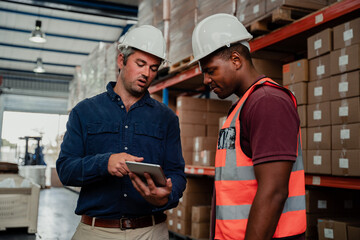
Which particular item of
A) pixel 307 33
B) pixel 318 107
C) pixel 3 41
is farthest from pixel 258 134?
pixel 3 41

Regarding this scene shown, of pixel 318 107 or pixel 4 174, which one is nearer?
pixel 318 107

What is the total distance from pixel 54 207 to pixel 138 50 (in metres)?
8.39

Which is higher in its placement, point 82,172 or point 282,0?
point 282,0

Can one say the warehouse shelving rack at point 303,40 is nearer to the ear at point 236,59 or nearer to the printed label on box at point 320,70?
the printed label on box at point 320,70

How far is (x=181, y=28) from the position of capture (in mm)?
5246

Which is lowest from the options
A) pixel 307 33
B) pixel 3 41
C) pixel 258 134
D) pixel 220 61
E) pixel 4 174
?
pixel 4 174

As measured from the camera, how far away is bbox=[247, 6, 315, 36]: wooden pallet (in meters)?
3.46

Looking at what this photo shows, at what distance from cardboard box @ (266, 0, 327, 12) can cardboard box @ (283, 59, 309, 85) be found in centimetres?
56

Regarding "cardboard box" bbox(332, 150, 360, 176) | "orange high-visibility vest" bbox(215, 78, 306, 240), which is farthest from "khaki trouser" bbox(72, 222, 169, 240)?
"cardboard box" bbox(332, 150, 360, 176)

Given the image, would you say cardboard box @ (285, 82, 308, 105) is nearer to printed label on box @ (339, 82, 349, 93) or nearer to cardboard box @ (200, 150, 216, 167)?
printed label on box @ (339, 82, 349, 93)

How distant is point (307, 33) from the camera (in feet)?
12.2

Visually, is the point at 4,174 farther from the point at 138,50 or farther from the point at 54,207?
the point at 138,50

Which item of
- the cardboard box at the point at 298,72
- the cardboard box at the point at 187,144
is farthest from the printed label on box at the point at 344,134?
the cardboard box at the point at 187,144

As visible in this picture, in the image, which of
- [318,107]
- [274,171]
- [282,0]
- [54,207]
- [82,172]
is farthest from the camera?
[54,207]
